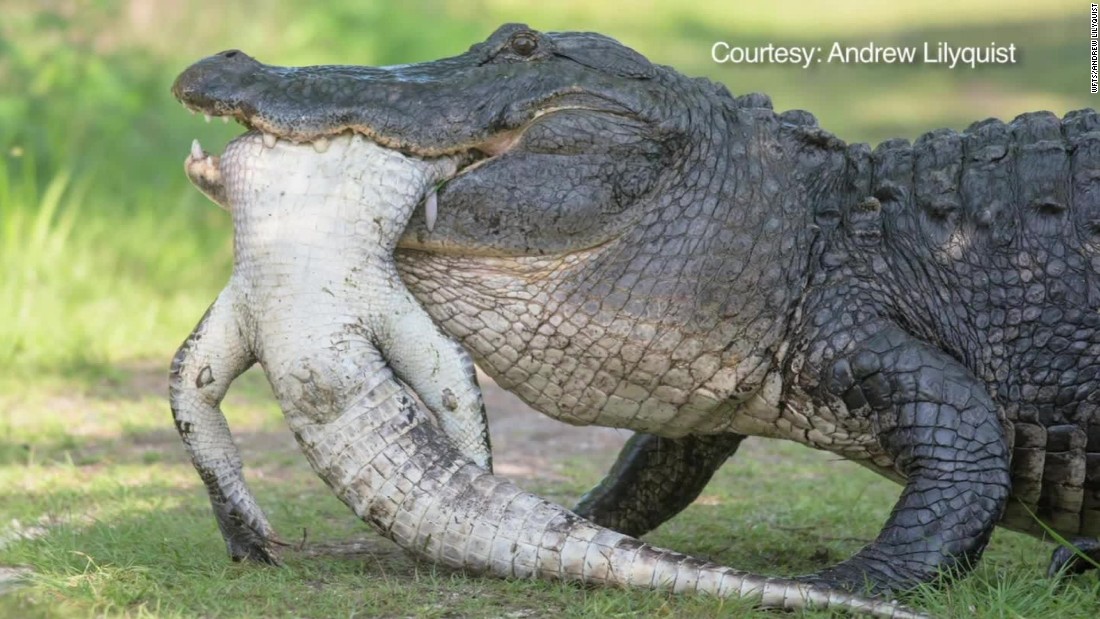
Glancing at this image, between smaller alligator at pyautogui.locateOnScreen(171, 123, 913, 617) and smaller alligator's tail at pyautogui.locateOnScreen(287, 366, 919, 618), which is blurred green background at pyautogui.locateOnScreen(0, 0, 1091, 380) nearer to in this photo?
smaller alligator at pyautogui.locateOnScreen(171, 123, 913, 617)

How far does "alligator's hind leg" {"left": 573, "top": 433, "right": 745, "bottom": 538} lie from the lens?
4727mm

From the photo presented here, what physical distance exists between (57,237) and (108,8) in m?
3.62

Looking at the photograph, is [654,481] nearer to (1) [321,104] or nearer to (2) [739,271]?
(2) [739,271]

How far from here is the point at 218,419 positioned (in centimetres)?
394

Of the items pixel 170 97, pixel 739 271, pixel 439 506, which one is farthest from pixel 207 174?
pixel 170 97

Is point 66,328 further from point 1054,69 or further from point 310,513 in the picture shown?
point 1054,69

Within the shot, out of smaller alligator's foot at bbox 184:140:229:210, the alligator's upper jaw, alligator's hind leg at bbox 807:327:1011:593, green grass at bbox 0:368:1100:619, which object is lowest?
green grass at bbox 0:368:1100:619

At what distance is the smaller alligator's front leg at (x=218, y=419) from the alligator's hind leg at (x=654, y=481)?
118 centimetres

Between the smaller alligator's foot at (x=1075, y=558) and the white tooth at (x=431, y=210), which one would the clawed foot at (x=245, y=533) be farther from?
the smaller alligator's foot at (x=1075, y=558)

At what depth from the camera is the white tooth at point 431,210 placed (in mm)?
3906

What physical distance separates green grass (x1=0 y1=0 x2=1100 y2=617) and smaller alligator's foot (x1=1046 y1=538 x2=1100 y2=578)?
0.19 ft

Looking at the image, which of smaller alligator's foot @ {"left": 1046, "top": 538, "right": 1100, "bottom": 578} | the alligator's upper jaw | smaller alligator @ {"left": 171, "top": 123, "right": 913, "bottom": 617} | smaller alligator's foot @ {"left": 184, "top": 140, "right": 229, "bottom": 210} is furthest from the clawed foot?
smaller alligator's foot @ {"left": 1046, "top": 538, "right": 1100, "bottom": 578}

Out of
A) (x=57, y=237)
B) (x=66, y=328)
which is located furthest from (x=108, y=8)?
(x=66, y=328)

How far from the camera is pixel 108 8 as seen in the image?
1089 centimetres
